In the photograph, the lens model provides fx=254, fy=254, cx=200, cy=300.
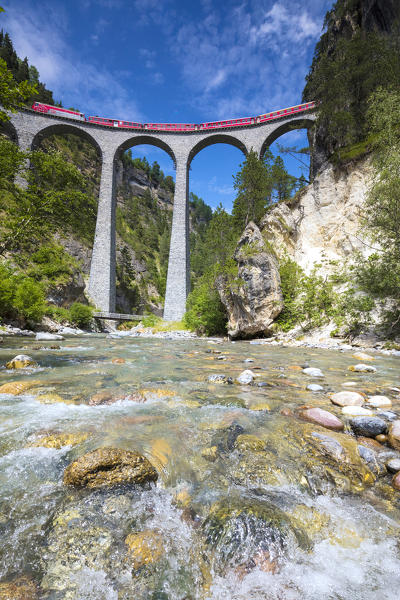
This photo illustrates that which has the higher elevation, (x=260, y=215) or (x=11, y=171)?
(x=260, y=215)

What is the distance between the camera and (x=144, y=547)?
46.8 inches

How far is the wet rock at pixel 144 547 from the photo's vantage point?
114cm

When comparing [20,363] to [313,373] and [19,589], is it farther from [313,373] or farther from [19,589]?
[313,373]

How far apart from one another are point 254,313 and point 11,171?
439 inches

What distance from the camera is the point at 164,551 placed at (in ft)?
3.87

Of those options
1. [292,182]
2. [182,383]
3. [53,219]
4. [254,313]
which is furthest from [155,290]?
[182,383]

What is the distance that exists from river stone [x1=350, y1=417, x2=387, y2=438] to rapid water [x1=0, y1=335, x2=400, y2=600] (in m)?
0.13

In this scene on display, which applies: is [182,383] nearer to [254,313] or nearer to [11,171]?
[11,171]

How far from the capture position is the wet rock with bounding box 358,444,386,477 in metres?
1.86

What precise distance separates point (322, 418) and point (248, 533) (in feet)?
5.25

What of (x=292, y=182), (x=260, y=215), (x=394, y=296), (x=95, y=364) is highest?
(x=292, y=182)

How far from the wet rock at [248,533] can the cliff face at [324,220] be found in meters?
14.8

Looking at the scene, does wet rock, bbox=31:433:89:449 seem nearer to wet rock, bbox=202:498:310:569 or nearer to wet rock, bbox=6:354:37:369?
wet rock, bbox=202:498:310:569

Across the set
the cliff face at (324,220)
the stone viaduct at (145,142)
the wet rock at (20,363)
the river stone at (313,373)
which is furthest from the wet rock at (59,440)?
the stone viaduct at (145,142)
